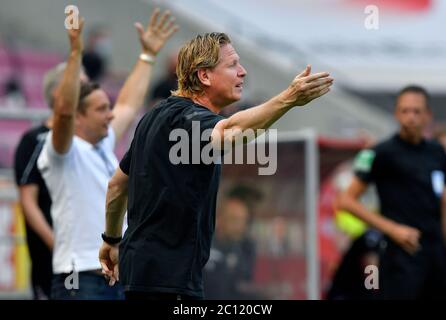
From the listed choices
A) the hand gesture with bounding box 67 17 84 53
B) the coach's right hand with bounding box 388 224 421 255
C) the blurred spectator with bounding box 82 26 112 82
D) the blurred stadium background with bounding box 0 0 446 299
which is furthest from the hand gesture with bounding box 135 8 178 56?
the blurred spectator with bounding box 82 26 112 82

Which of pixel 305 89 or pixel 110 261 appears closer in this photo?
pixel 305 89

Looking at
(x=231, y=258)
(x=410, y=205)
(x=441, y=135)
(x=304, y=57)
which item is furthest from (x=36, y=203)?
(x=304, y=57)

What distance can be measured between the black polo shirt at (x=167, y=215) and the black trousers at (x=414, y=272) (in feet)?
12.3

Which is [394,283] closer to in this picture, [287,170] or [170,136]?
[287,170]

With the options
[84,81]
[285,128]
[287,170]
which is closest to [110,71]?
[285,128]

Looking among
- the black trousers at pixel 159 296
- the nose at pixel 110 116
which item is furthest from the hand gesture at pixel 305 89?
the nose at pixel 110 116

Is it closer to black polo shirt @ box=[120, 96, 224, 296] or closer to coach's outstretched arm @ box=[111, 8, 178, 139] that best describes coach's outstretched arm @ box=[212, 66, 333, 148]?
black polo shirt @ box=[120, 96, 224, 296]

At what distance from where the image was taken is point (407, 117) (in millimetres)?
8766

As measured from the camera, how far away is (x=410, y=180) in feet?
28.6

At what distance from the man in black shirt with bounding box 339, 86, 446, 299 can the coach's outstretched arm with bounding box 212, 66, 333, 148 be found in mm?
3890

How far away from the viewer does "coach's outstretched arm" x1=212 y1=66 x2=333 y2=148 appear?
476cm

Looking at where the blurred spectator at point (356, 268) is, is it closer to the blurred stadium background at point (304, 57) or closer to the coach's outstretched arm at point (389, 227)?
the coach's outstretched arm at point (389, 227)

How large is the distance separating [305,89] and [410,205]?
162 inches

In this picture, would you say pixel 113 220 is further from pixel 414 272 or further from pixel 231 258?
pixel 231 258
